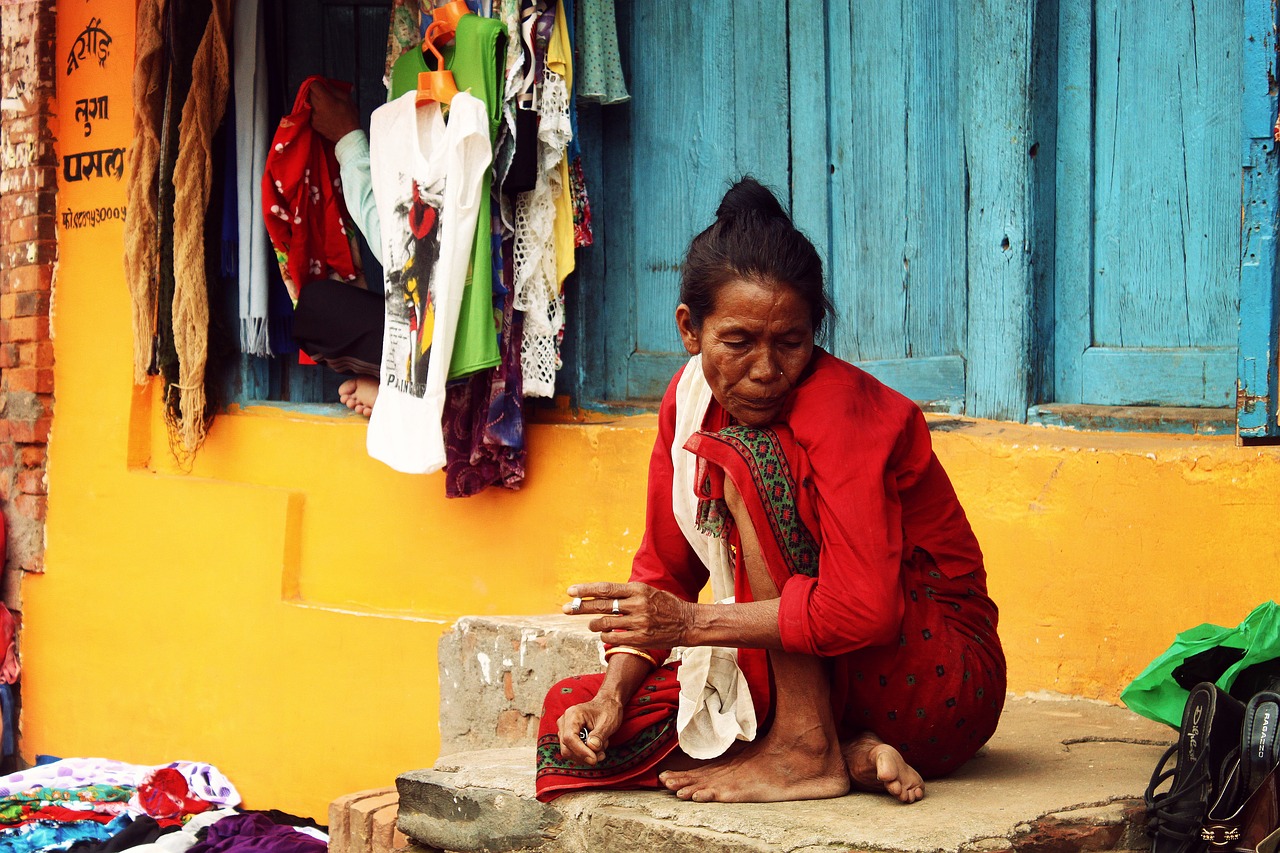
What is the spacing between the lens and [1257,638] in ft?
8.19

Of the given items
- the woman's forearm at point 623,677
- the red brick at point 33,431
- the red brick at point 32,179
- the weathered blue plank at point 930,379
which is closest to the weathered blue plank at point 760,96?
the weathered blue plank at point 930,379

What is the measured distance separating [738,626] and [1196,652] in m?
0.97

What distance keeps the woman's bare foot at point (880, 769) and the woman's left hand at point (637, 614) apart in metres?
0.38

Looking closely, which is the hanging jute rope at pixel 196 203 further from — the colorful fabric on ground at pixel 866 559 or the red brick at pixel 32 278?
the colorful fabric on ground at pixel 866 559

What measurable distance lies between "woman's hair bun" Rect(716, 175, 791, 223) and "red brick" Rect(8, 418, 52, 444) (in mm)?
3957

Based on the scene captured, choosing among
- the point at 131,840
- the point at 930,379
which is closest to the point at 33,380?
the point at 131,840

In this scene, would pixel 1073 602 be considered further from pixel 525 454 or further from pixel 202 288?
pixel 202 288

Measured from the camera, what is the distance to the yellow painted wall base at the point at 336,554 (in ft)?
10.0

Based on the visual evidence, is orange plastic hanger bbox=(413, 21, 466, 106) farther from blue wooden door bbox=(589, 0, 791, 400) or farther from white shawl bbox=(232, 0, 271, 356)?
white shawl bbox=(232, 0, 271, 356)

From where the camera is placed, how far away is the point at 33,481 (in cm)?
550

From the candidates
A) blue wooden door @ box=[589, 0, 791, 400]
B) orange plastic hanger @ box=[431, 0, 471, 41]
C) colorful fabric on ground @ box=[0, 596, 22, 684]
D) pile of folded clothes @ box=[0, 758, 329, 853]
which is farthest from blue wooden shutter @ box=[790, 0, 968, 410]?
colorful fabric on ground @ box=[0, 596, 22, 684]

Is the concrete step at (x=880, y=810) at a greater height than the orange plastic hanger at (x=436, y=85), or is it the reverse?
the orange plastic hanger at (x=436, y=85)

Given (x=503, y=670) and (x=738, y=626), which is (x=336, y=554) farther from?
(x=738, y=626)

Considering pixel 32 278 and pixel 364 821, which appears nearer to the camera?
pixel 364 821
